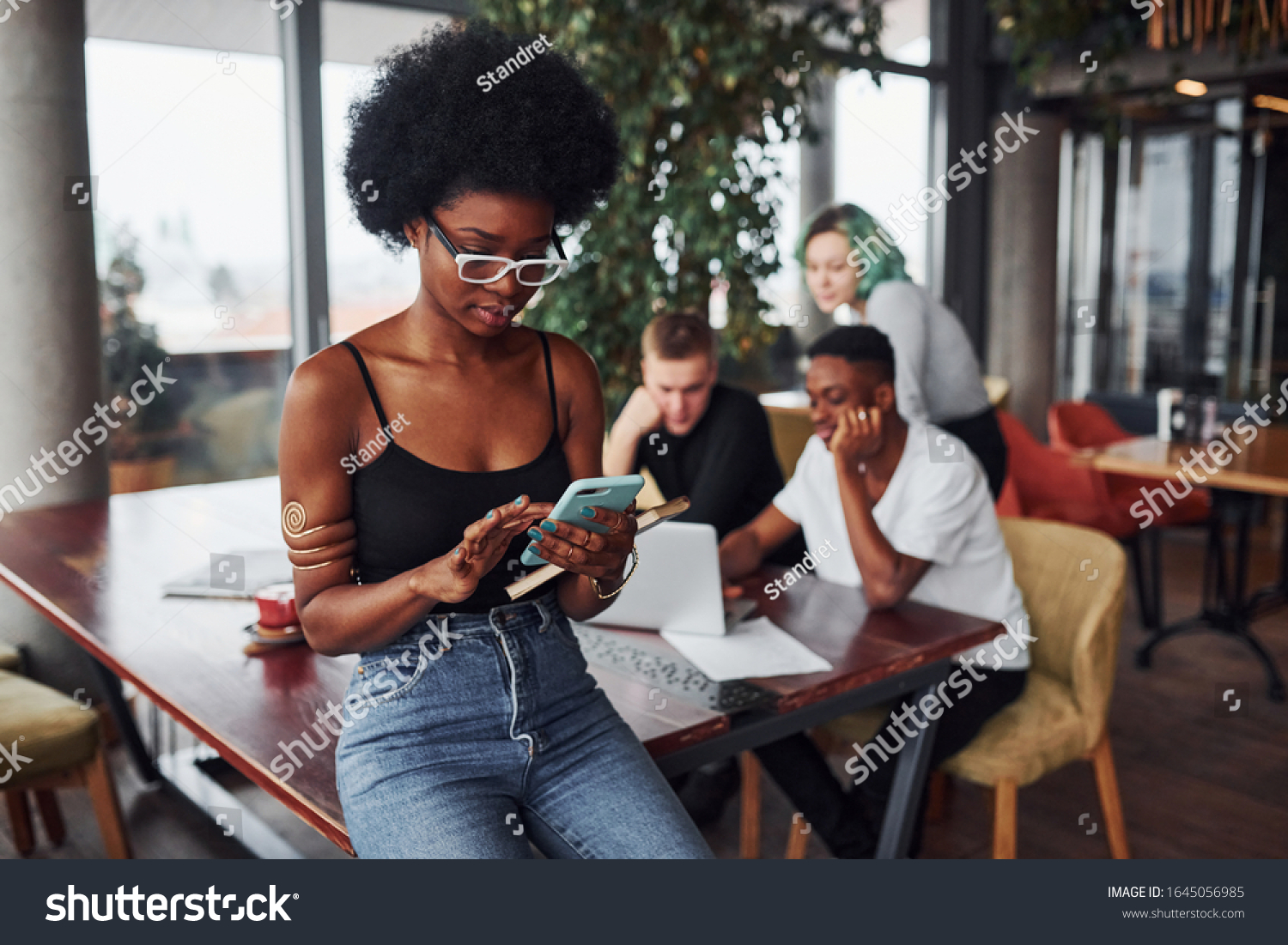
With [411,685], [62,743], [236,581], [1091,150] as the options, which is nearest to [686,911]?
[411,685]

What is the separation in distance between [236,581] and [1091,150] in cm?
633

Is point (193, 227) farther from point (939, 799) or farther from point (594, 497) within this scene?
point (594, 497)

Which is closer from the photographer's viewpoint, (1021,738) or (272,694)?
(272,694)

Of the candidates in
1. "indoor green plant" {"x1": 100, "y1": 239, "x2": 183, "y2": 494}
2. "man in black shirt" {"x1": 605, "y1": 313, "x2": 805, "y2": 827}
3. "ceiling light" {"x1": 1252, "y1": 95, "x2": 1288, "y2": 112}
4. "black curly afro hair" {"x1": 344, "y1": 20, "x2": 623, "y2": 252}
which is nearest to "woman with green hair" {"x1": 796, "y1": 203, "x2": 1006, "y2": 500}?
"man in black shirt" {"x1": 605, "y1": 313, "x2": 805, "y2": 827}

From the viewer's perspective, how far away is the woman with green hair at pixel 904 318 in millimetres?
2971

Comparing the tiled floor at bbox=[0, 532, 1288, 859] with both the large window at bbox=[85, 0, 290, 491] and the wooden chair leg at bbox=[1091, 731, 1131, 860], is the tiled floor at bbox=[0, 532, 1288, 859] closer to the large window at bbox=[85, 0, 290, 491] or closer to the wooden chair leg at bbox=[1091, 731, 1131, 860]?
the wooden chair leg at bbox=[1091, 731, 1131, 860]

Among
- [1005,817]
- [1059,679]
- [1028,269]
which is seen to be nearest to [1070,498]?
[1059,679]

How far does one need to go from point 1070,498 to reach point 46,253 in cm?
368

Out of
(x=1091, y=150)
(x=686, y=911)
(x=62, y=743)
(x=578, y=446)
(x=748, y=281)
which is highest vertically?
(x=1091, y=150)

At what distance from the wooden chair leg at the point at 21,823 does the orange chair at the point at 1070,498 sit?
11.1 feet

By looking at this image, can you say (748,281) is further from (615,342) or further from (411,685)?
(411,685)

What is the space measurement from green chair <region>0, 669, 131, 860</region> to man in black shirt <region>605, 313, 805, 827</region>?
125 cm

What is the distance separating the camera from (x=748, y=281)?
3.97 metres

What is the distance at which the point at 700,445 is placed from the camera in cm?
277
